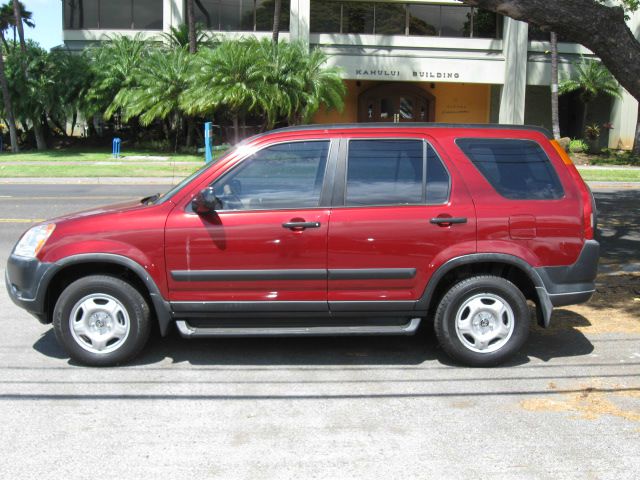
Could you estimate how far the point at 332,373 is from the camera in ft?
17.6

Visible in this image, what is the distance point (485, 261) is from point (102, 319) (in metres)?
2.94

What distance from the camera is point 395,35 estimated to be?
109ft

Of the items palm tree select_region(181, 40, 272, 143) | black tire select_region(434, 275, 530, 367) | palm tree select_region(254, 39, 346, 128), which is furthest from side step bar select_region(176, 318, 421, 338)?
palm tree select_region(254, 39, 346, 128)

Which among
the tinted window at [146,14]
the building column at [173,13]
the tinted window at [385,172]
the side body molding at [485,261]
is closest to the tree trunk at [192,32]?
the building column at [173,13]

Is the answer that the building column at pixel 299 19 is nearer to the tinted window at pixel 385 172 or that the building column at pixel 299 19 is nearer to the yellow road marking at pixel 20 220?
the yellow road marking at pixel 20 220

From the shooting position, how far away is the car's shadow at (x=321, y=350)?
5633mm

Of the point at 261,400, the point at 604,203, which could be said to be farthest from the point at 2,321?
the point at 604,203

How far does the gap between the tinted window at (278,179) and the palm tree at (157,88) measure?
23406mm

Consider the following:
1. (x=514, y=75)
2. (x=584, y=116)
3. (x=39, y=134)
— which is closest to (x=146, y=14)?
(x=39, y=134)

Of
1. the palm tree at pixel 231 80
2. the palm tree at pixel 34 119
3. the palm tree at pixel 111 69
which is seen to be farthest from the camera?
the palm tree at pixel 34 119

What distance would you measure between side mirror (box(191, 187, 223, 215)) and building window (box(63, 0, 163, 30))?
31.3 m

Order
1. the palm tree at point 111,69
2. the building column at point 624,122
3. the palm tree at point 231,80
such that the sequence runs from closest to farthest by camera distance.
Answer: the palm tree at point 231,80 < the palm tree at point 111,69 < the building column at point 624,122

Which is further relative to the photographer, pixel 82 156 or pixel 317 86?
pixel 82 156

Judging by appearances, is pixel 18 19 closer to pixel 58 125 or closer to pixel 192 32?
pixel 58 125
